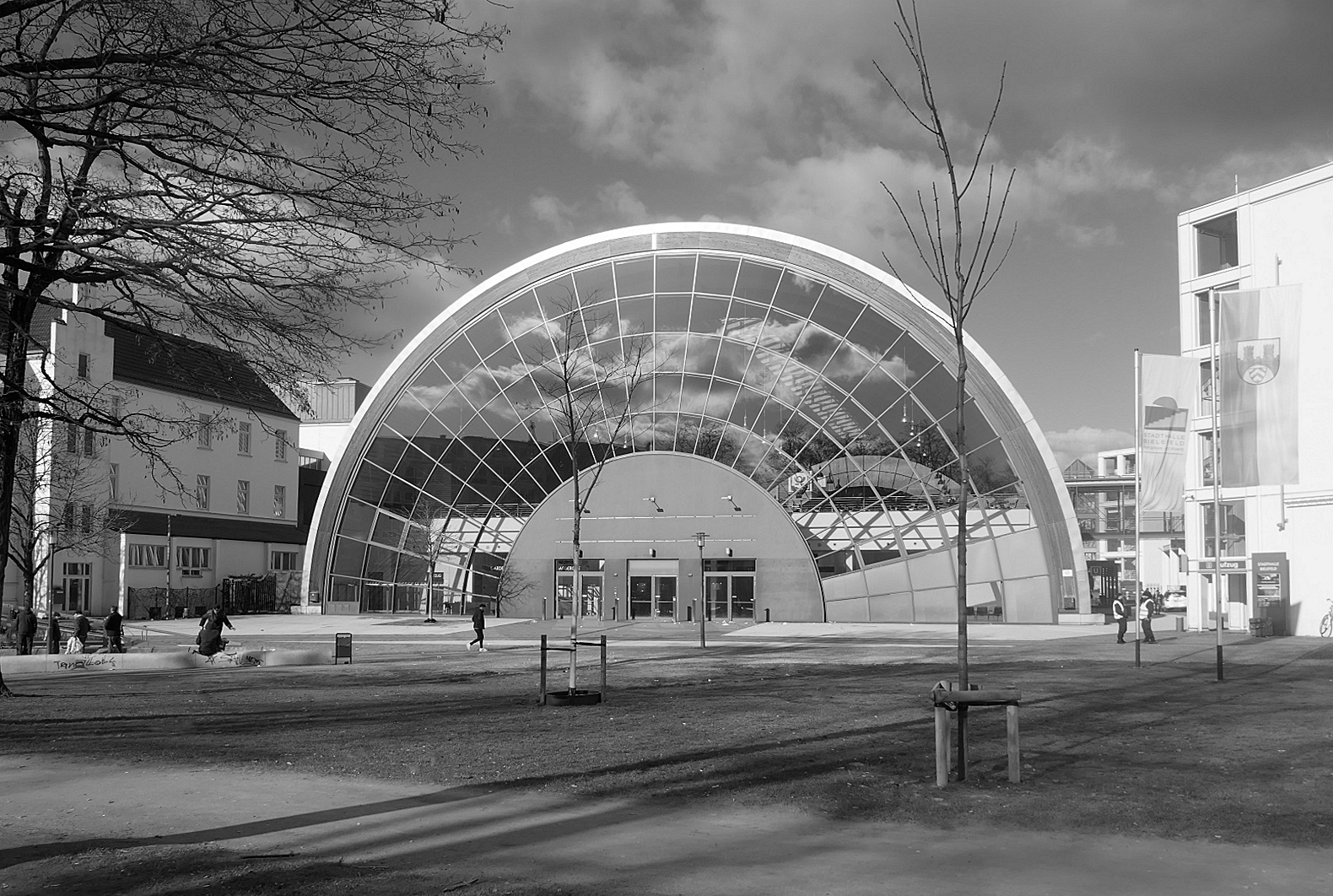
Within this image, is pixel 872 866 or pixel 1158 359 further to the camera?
pixel 1158 359

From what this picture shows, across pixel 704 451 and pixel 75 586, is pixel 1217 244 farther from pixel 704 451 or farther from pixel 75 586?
pixel 75 586

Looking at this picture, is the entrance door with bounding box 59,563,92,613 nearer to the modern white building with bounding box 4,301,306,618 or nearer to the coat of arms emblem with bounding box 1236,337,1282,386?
the modern white building with bounding box 4,301,306,618

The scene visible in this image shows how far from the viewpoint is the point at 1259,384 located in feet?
102

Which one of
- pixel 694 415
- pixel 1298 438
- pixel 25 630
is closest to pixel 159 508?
pixel 25 630

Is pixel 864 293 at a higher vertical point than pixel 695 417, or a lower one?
higher

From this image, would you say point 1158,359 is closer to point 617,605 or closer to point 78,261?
point 78,261

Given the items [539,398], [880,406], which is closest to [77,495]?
[539,398]

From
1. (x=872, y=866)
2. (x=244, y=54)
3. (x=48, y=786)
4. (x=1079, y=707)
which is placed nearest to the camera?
(x=872, y=866)

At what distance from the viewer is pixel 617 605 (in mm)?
51938

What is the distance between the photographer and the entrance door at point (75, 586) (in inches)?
2191

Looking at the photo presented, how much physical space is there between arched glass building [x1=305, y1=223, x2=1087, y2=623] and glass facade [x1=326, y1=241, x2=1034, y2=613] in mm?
92

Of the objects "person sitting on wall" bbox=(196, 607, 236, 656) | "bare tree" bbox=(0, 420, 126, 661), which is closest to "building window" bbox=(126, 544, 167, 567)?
"bare tree" bbox=(0, 420, 126, 661)

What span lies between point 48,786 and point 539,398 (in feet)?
131

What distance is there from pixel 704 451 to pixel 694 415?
1.69 m
